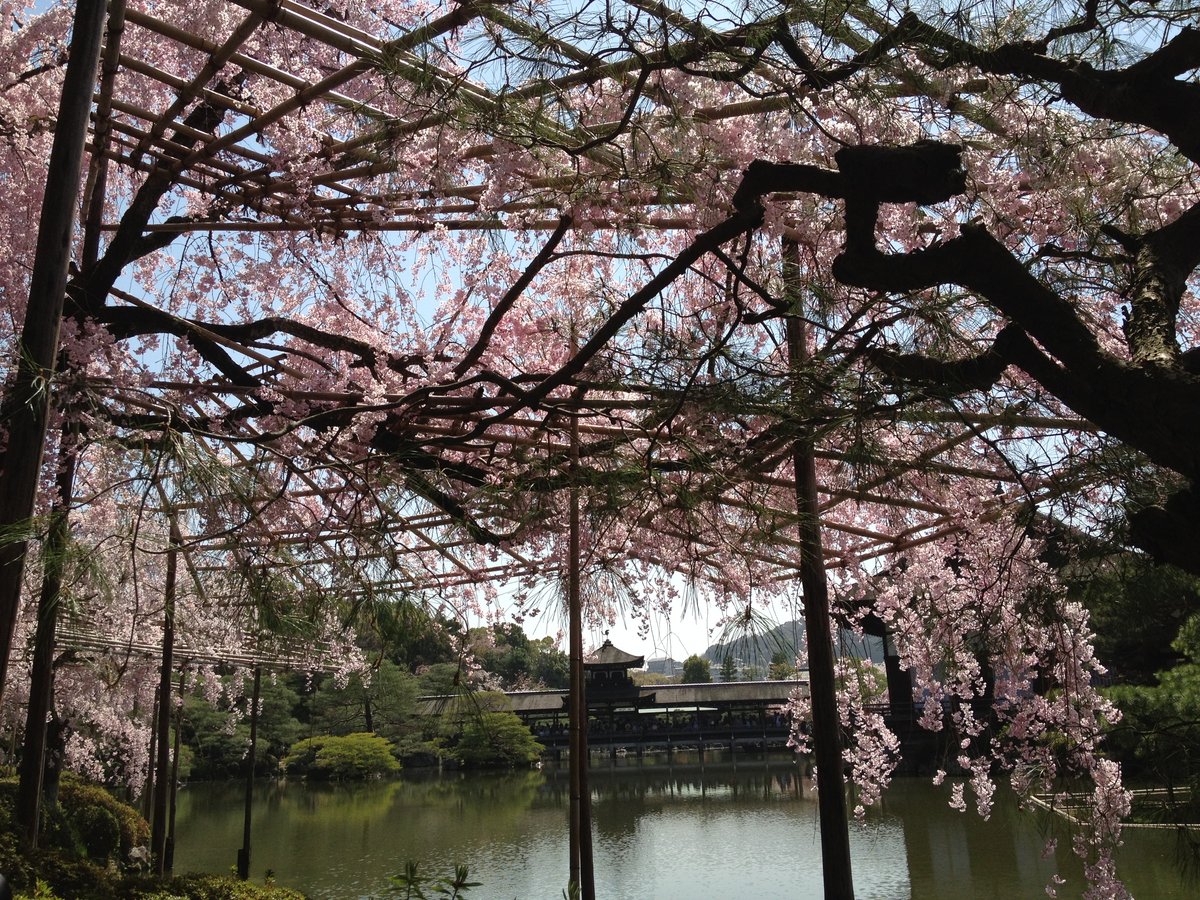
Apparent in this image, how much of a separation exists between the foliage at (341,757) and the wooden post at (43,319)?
18.2 meters

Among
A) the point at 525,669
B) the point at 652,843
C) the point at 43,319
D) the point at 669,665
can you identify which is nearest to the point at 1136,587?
the point at 43,319

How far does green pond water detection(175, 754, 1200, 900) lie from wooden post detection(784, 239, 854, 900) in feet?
9.98

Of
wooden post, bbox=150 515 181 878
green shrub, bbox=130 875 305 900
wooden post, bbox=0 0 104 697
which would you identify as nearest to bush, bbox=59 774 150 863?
wooden post, bbox=150 515 181 878

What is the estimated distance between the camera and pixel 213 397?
384 cm

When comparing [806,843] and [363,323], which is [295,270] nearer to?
[363,323]

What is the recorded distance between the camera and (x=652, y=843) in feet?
35.4

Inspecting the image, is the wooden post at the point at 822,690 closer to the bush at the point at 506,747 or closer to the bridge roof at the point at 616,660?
the bush at the point at 506,747

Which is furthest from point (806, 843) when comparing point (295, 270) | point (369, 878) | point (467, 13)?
point (467, 13)

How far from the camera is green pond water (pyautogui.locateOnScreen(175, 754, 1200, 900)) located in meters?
8.13

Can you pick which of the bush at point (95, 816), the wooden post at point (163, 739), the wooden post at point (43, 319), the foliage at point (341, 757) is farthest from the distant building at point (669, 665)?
the foliage at point (341, 757)

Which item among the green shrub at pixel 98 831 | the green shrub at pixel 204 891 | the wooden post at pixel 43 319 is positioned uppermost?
the wooden post at pixel 43 319

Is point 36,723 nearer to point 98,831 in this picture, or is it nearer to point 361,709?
point 98,831

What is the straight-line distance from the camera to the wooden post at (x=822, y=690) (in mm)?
2973

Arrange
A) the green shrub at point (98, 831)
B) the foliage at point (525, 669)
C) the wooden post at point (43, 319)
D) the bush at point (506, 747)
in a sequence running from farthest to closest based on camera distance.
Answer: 1. the foliage at point (525, 669)
2. the bush at point (506, 747)
3. the green shrub at point (98, 831)
4. the wooden post at point (43, 319)
